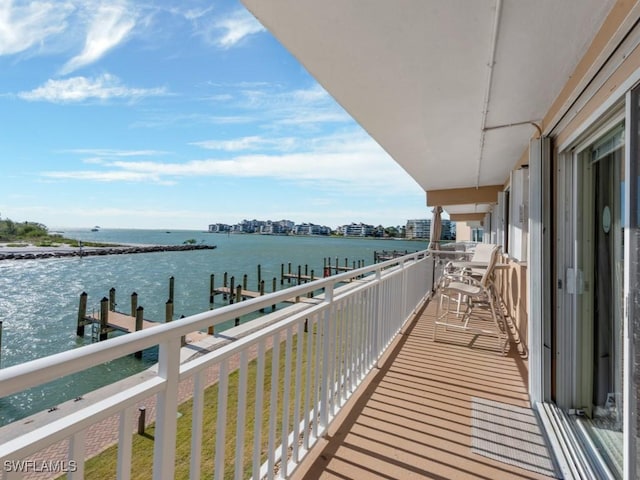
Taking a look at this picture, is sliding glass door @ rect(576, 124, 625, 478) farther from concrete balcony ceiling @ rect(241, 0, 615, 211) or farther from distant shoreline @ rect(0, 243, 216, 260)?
distant shoreline @ rect(0, 243, 216, 260)

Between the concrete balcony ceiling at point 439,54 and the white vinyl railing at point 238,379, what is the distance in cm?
128

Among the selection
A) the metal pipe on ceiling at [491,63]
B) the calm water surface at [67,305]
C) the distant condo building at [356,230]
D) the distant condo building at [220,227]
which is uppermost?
the distant condo building at [220,227]

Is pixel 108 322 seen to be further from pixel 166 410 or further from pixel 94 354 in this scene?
pixel 94 354

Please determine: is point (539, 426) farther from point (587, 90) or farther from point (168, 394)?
point (168, 394)

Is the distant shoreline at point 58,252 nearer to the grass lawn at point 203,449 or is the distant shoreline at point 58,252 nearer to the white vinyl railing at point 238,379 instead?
the grass lawn at point 203,449

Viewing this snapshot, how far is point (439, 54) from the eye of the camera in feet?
5.91

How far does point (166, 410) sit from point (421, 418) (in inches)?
70.2

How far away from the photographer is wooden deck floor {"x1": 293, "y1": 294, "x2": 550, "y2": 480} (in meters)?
1.65

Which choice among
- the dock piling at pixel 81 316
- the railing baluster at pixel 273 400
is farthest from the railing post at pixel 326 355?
the dock piling at pixel 81 316

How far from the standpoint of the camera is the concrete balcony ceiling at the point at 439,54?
1455 mm

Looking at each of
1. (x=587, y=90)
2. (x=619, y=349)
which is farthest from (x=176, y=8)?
(x=619, y=349)

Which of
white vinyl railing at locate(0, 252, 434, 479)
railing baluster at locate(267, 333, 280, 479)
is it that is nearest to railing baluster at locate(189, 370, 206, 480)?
white vinyl railing at locate(0, 252, 434, 479)

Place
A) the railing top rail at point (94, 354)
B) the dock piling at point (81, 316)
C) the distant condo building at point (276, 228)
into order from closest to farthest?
the railing top rail at point (94, 354) → the dock piling at point (81, 316) → the distant condo building at point (276, 228)

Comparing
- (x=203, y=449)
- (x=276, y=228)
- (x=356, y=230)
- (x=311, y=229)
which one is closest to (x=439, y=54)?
(x=203, y=449)
